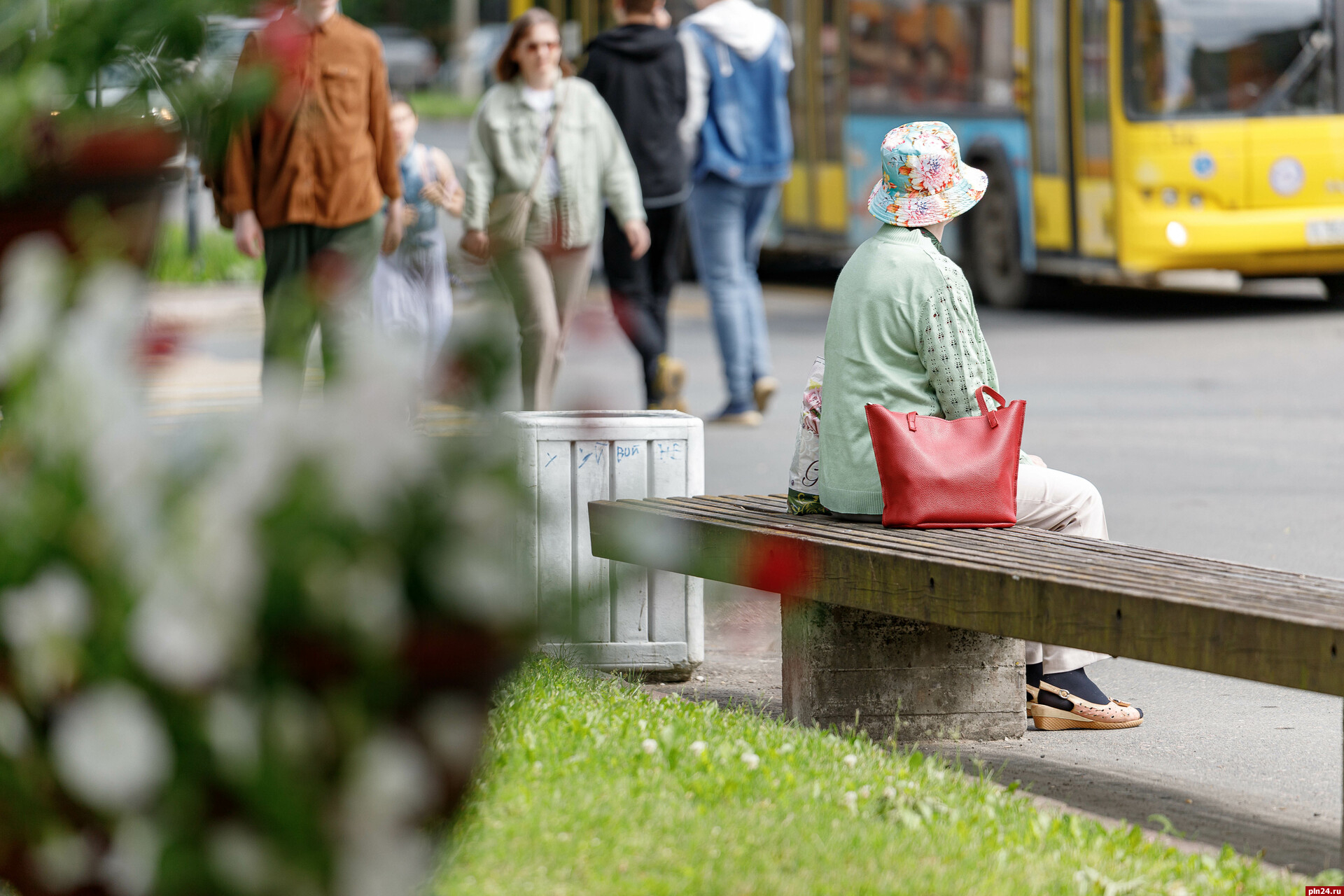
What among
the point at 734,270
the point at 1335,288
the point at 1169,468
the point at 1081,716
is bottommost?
the point at 1335,288

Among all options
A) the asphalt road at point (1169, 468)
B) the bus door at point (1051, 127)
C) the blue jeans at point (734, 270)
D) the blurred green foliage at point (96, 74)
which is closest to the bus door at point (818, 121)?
the asphalt road at point (1169, 468)

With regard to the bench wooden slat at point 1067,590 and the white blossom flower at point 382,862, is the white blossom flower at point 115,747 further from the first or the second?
the bench wooden slat at point 1067,590

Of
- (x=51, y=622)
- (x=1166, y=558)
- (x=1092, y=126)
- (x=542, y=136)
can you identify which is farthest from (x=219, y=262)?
Answer: (x=51, y=622)

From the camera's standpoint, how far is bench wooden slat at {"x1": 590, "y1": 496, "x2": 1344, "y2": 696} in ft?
11.0

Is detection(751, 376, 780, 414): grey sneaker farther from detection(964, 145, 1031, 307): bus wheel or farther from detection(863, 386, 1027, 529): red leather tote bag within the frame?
detection(964, 145, 1031, 307): bus wheel

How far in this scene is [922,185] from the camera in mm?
4574

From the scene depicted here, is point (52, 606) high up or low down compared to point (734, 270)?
up

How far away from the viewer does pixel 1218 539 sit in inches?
267

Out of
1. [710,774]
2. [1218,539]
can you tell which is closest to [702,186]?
[1218,539]

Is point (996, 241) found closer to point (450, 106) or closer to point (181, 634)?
point (450, 106)

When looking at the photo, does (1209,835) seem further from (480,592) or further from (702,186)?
(702,186)

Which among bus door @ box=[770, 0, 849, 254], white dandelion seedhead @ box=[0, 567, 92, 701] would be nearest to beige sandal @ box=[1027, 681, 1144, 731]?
white dandelion seedhead @ box=[0, 567, 92, 701]

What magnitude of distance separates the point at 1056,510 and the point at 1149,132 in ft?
30.4

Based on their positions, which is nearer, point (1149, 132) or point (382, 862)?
point (382, 862)
